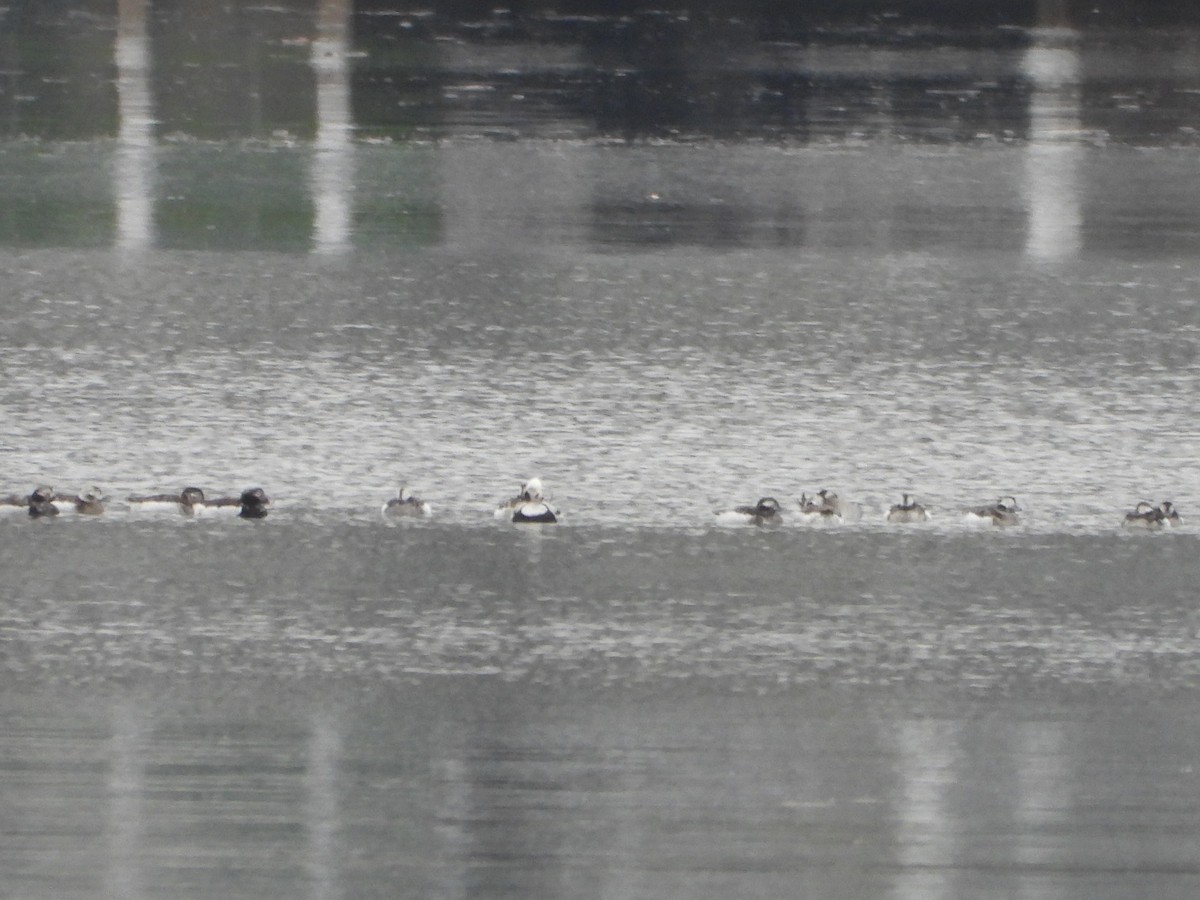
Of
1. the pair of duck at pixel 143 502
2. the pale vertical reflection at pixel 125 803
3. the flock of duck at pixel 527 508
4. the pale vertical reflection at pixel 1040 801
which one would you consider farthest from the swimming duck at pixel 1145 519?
the pale vertical reflection at pixel 125 803

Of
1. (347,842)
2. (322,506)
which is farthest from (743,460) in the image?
(347,842)

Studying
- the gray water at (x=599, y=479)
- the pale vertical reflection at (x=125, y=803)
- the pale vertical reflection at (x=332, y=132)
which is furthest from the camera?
the pale vertical reflection at (x=332, y=132)

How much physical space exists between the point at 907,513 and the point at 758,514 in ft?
1.39

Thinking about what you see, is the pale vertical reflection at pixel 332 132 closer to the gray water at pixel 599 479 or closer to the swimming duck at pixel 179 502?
the gray water at pixel 599 479

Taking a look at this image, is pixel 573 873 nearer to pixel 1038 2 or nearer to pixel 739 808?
pixel 739 808

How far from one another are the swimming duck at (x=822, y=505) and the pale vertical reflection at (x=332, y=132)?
3.29m

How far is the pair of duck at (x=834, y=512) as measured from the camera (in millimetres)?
6293

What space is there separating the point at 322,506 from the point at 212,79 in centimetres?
679

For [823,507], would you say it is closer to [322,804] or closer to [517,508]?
[517,508]

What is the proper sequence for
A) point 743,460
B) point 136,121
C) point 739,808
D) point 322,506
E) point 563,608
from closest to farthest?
1. point 739,808
2. point 563,608
3. point 322,506
4. point 743,460
5. point 136,121

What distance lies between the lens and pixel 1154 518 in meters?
6.26

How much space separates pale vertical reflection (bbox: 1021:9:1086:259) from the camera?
9477mm

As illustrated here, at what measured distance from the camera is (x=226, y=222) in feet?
31.2

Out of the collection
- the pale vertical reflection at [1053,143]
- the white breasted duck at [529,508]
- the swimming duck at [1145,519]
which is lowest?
the swimming duck at [1145,519]
